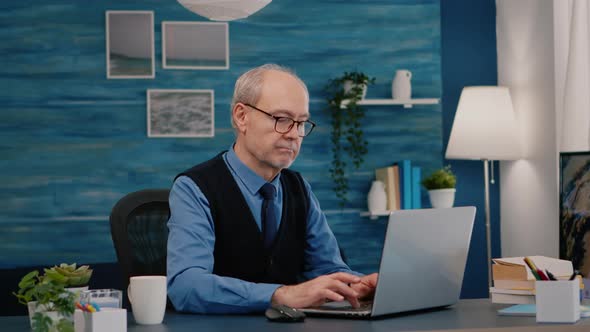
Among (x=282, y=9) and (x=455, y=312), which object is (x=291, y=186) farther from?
(x=282, y=9)

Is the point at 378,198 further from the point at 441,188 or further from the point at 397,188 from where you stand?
the point at 441,188

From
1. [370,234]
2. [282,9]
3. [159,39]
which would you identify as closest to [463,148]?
[370,234]

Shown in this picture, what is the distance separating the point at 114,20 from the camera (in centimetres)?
511

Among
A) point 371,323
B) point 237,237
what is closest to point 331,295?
point 371,323

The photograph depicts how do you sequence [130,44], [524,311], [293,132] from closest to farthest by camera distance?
[524,311] < [293,132] < [130,44]

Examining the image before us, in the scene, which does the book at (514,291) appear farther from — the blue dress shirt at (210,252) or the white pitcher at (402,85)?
the white pitcher at (402,85)

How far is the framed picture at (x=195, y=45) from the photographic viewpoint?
5156 mm

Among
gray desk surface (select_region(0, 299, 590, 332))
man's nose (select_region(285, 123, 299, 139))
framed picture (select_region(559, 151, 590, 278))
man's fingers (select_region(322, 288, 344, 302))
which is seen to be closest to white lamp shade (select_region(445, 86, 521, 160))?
framed picture (select_region(559, 151, 590, 278))

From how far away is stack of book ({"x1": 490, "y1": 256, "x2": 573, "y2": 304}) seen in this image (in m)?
2.22

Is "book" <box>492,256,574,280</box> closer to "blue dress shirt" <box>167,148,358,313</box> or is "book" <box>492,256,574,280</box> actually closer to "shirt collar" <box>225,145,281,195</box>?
"blue dress shirt" <box>167,148,358,313</box>

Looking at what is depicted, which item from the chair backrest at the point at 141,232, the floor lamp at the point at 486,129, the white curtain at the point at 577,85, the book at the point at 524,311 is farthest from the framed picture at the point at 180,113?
the book at the point at 524,311

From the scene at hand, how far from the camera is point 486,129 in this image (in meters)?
5.04

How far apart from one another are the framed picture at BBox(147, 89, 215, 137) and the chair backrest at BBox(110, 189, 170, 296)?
210 cm

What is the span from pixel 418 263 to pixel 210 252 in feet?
2.00
